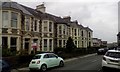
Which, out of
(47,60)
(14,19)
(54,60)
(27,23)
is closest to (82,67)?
(54,60)

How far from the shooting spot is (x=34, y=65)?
17.3 meters

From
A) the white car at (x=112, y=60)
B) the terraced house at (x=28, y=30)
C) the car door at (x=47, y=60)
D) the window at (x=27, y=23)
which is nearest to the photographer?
the white car at (x=112, y=60)

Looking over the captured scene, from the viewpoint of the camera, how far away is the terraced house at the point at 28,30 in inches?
979

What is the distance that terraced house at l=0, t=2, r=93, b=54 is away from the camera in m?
24.9

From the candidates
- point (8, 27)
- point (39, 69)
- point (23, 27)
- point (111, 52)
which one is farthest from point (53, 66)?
point (23, 27)

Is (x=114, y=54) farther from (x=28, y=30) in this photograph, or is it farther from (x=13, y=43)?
(x=28, y=30)

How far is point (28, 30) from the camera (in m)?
29.4

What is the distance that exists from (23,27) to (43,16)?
7.27 m

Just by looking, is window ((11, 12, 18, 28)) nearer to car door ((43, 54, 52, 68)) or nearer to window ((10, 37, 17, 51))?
window ((10, 37, 17, 51))

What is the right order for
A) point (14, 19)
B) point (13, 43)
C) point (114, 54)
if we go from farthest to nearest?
point (13, 43), point (14, 19), point (114, 54)

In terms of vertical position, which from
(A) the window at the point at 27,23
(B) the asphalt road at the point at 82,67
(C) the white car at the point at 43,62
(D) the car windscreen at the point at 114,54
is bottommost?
(B) the asphalt road at the point at 82,67

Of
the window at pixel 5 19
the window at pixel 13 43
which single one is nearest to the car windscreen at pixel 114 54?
the window at pixel 13 43

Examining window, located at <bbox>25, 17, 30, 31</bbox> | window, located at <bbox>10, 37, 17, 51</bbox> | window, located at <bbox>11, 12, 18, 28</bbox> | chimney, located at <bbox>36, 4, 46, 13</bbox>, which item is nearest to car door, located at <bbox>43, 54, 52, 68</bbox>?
window, located at <bbox>10, 37, 17, 51</bbox>

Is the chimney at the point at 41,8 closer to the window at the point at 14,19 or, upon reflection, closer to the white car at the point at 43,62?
the window at the point at 14,19
